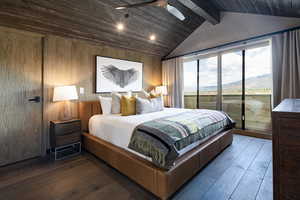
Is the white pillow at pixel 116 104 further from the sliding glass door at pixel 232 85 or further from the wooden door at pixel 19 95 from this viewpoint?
the sliding glass door at pixel 232 85

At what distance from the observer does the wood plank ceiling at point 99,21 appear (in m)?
2.39

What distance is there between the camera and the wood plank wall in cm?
292

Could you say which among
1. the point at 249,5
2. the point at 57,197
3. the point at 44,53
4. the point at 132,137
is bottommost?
the point at 57,197

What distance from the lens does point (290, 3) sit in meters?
2.57

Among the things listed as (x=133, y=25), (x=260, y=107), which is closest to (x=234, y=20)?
(x=260, y=107)

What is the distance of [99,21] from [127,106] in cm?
182

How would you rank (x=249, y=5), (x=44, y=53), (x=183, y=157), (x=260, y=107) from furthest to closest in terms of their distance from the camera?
(x=260, y=107), (x=249, y=5), (x=44, y=53), (x=183, y=157)

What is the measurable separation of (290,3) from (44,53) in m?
4.49

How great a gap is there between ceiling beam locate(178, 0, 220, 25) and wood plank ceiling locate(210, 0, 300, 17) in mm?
129

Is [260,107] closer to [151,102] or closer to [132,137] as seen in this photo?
[151,102]

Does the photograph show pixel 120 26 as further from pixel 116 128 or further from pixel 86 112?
pixel 116 128

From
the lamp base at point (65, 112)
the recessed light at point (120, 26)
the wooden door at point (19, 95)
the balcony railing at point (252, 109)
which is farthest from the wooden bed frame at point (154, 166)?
the recessed light at point (120, 26)

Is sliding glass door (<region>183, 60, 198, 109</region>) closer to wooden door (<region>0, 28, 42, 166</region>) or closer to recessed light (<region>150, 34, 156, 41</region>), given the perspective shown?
recessed light (<region>150, 34, 156, 41</region>)

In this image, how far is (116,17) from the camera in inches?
123
